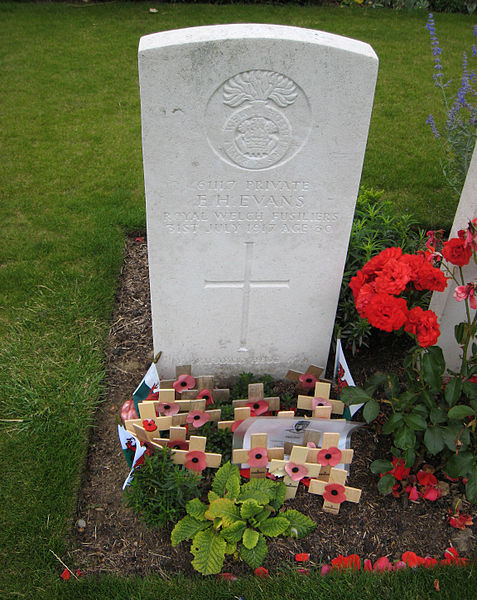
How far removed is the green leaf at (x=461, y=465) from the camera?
261cm

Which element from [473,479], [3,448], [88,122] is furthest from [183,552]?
[88,122]

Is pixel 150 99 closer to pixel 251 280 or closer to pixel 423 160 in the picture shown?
pixel 251 280

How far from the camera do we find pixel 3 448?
3043mm

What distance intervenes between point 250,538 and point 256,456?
→ 0.44m

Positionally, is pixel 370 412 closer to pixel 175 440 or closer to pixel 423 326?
pixel 423 326

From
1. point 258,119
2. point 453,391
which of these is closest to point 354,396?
point 453,391

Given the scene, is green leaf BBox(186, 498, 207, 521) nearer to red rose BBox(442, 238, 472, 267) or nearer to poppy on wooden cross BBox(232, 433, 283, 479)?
poppy on wooden cross BBox(232, 433, 283, 479)

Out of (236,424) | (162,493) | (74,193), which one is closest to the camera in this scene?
(162,493)

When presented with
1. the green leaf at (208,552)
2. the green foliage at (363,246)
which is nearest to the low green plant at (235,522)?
the green leaf at (208,552)

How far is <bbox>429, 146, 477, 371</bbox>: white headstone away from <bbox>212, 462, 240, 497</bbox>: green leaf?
134 centimetres

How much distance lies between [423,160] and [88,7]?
6659 mm

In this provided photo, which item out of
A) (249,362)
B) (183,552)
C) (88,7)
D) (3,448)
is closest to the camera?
(183,552)

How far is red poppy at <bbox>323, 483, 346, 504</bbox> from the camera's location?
9.07 ft

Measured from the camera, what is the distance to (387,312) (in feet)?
8.23
